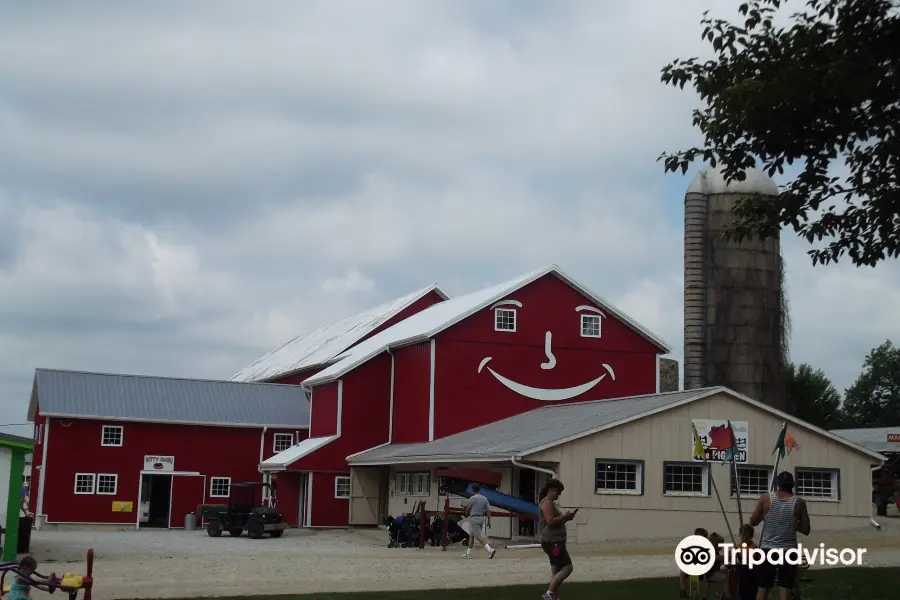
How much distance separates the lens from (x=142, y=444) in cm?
4703

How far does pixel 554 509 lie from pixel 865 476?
20566 mm

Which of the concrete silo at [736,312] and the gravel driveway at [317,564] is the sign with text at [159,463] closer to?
the gravel driveway at [317,564]

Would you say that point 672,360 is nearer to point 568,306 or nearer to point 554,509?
point 568,306

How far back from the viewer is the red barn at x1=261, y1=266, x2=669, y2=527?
1682 inches

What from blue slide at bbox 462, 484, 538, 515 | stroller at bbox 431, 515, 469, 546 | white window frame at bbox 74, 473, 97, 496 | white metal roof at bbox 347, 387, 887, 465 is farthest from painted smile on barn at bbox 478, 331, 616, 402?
white window frame at bbox 74, 473, 97, 496

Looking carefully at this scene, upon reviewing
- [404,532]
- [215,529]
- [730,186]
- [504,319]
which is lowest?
[215,529]

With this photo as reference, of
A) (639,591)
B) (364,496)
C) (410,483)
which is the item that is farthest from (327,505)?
(639,591)

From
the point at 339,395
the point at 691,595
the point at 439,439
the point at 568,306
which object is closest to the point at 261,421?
the point at 339,395

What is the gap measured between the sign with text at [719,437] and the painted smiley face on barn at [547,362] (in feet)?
37.8

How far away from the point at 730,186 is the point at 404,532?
69.8ft

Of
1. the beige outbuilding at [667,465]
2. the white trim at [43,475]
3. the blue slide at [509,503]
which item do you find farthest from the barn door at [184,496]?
the blue slide at [509,503]

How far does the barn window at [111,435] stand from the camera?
46.5 metres

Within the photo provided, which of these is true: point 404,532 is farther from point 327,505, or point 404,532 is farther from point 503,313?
point 503,313

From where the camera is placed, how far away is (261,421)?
4900 cm
